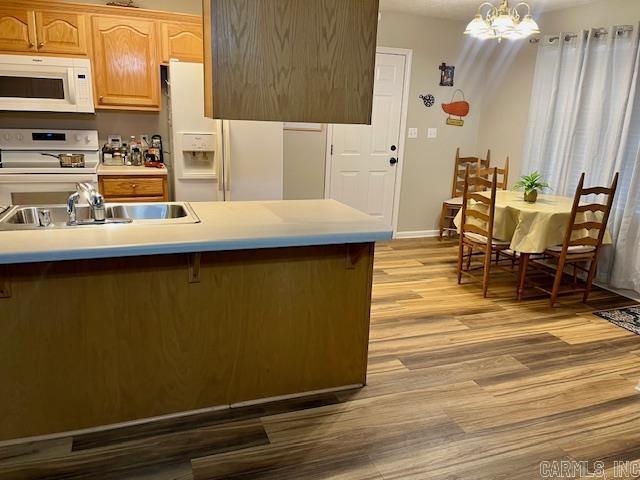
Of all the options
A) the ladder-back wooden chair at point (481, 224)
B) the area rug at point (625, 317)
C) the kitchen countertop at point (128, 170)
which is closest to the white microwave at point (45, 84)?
the kitchen countertop at point (128, 170)

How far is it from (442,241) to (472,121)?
1.52m

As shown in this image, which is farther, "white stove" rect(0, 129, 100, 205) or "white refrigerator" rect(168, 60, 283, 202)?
"white refrigerator" rect(168, 60, 283, 202)

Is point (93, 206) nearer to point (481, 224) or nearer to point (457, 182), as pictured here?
point (481, 224)

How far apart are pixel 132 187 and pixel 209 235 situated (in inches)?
92.9

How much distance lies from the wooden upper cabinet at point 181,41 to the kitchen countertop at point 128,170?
0.97 meters

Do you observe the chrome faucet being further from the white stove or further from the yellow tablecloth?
the yellow tablecloth

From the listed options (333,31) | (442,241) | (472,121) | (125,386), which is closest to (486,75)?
(472,121)

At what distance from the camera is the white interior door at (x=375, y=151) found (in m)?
5.27

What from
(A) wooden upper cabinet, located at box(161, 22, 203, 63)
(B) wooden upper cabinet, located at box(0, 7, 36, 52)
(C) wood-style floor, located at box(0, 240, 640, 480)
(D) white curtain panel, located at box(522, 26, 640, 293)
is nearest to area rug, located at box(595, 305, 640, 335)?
(C) wood-style floor, located at box(0, 240, 640, 480)

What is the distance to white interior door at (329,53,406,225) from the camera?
5273 millimetres

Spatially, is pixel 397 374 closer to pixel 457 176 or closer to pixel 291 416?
pixel 291 416

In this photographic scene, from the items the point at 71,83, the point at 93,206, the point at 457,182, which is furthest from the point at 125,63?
the point at 457,182

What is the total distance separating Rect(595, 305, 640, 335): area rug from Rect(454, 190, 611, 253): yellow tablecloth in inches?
22.9

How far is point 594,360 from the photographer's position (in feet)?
9.84
